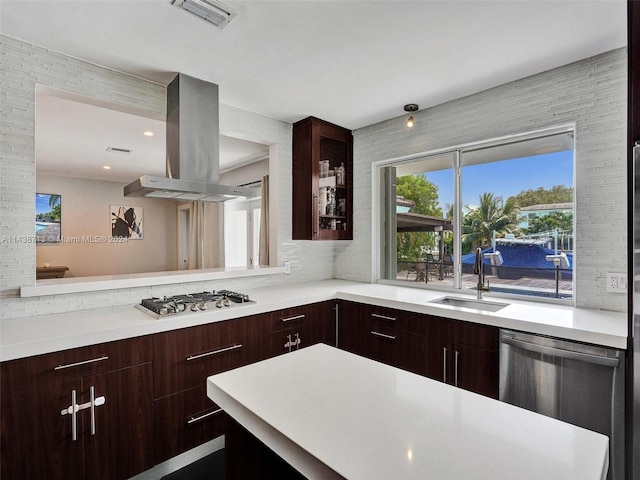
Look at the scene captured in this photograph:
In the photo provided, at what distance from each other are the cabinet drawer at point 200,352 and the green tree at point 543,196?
2052 millimetres

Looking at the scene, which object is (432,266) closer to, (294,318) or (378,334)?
(378,334)

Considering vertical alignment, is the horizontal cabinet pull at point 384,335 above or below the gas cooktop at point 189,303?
below

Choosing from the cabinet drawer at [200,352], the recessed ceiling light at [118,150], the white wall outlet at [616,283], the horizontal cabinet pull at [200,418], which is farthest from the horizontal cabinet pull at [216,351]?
the recessed ceiling light at [118,150]

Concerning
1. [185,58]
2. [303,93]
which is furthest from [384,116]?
[185,58]

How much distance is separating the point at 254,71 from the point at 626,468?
9.58 feet

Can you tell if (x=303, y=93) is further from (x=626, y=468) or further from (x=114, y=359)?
(x=626, y=468)

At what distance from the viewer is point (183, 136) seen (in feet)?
7.54

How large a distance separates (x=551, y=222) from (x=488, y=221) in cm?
42

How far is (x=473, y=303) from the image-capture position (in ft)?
8.05

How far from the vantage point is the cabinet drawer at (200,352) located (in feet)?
6.11

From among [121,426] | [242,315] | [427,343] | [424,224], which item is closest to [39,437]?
[121,426]

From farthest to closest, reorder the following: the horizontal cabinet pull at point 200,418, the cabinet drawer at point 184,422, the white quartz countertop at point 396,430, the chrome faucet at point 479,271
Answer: the chrome faucet at point 479,271 < the horizontal cabinet pull at point 200,418 < the cabinet drawer at point 184,422 < the white quartz countertop at point 396,430

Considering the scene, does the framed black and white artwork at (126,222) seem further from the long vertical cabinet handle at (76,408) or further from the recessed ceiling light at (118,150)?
the long vertical cabinet handle at (76,408)

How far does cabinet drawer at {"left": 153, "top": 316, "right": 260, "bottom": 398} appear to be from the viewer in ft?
6.11
